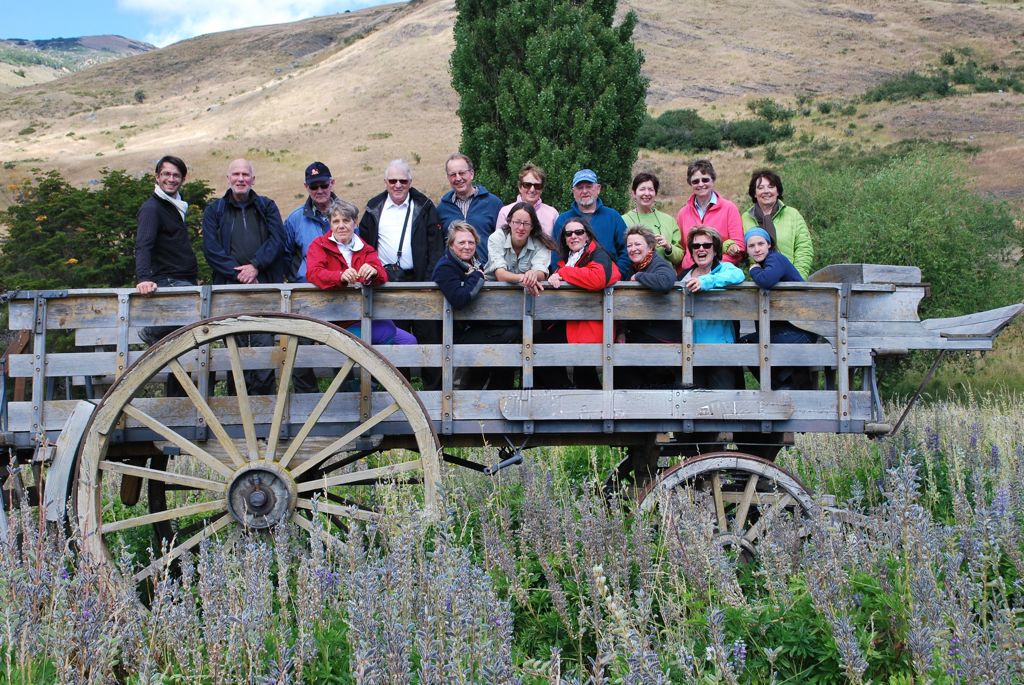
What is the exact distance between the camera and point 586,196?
631cm

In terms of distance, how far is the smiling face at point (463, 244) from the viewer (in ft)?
17.3

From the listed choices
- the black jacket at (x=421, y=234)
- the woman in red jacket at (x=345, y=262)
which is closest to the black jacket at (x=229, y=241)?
the black jacket at (x=421, y=234)

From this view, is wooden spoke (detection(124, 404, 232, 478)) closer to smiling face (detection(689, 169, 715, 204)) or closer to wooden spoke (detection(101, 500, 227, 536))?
wooden spoke (detection(101, 500, 227, 536))

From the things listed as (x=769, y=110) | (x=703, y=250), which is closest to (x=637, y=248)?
(x=703, y=250)

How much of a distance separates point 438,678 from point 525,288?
297cm

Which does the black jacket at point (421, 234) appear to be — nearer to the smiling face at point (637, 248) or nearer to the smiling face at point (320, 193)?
the smiling face at point (320, 193)

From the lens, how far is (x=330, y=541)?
448 centimetres

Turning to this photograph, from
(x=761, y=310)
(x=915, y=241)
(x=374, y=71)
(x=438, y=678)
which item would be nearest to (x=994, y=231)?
(x=915, y=241)

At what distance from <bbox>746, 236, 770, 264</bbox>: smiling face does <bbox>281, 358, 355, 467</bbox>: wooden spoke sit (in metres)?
2.50

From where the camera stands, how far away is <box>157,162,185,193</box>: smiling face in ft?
19.9

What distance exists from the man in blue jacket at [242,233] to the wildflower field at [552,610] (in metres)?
2.21

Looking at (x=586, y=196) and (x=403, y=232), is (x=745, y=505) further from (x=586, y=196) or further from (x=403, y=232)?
(x=403, y=232)

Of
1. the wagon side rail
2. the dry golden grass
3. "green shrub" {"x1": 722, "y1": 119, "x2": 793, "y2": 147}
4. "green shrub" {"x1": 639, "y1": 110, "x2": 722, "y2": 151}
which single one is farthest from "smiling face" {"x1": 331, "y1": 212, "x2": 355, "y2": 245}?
"green shrub" {"x1": 722, "y1": 119, "x2": 793, "y2": 147}

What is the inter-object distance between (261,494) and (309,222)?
2412mm
